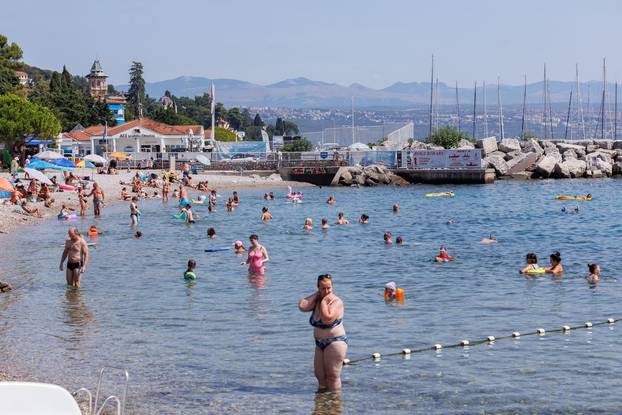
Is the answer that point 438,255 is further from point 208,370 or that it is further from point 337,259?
point 208,370

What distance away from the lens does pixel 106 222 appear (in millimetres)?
39469

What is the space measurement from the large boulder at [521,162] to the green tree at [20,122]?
37245 millimetres

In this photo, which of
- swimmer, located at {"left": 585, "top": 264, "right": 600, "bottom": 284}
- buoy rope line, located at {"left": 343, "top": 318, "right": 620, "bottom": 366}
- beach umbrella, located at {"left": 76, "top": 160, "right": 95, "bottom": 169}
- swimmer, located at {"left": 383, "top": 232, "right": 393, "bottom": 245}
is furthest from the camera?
beach umbrella, located at {"left": 76, "top": 160, "right": 95, "bottom": 169}

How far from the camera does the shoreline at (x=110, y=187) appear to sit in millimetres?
37781

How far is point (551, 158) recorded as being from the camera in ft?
256

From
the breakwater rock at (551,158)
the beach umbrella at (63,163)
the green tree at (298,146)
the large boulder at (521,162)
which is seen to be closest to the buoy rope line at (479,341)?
the beach umbrella at (63,163)

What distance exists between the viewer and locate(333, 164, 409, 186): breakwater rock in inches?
2842

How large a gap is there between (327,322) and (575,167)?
70484mm

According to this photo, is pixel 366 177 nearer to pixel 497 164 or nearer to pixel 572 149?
pixel 497 164

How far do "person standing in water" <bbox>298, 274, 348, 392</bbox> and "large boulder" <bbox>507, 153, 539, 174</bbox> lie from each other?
224 feet

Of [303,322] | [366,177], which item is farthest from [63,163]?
[303,322]

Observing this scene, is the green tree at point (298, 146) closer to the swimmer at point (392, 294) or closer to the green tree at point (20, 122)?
the green tree at point (20, 122)

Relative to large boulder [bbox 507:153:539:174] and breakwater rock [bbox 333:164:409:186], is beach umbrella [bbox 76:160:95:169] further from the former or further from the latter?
large boulder [bbox 507:153:539:174]

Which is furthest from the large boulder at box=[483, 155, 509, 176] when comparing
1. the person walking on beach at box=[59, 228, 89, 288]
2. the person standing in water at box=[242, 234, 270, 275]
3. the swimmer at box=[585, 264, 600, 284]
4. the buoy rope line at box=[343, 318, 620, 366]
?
the buoy rope line at box=[343, 318, 620, 366]
